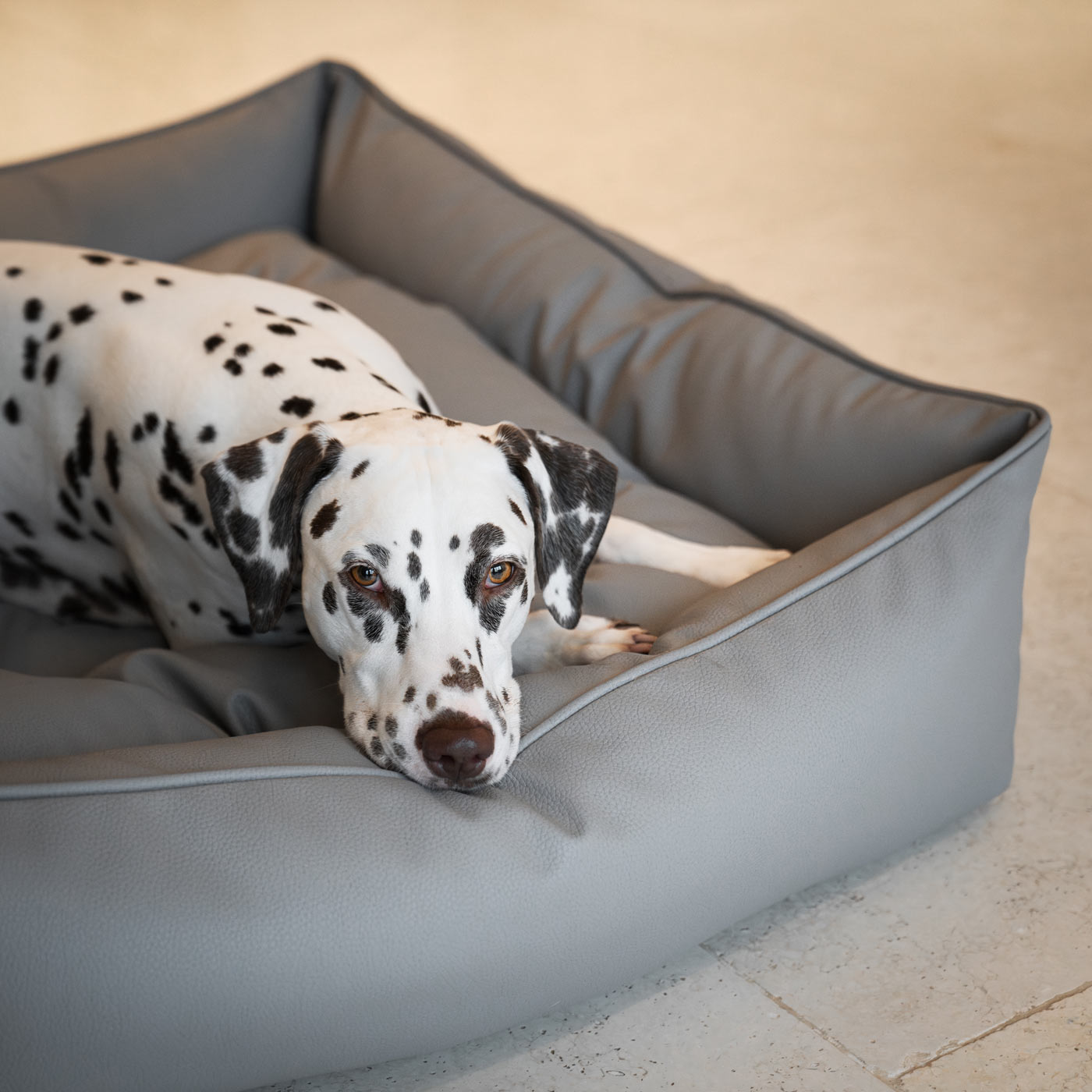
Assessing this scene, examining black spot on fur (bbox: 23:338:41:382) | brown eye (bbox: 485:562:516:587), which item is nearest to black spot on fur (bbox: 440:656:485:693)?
brown eye (bbox: 485:562:516:587)

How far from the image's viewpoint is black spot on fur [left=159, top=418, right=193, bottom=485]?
2100 millimetres

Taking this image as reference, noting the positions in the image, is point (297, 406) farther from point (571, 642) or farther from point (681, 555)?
point (681, 555)

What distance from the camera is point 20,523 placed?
2455 millimetres

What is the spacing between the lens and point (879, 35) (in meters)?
6.95

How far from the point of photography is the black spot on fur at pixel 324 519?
1.72 metres

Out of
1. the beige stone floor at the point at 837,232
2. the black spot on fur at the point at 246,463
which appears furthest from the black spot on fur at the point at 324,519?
the beige stone floor at the point at 837,232

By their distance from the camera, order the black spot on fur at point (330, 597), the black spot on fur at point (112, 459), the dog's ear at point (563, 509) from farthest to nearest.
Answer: the black spot on fur at point (112, 459), the dog's ear at point (563, 509), the black spot on fur at point (330, 597)

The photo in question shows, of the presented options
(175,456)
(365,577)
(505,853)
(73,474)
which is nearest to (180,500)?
(175,456)

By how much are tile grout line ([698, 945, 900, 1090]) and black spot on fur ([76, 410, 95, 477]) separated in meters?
1.36

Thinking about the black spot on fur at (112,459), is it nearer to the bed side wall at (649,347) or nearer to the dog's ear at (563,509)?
the dog's ear at (563,509)

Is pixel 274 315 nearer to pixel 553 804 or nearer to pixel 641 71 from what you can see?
pixel 553 804

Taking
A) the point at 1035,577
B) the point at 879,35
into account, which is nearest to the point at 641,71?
the point at 879,35

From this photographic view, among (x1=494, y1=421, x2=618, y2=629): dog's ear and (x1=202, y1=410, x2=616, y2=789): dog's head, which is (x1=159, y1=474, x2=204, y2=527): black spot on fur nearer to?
(x1=202, y1=410, x2=616, y2=789): dog's head

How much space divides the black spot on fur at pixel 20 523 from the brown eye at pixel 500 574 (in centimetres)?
119
